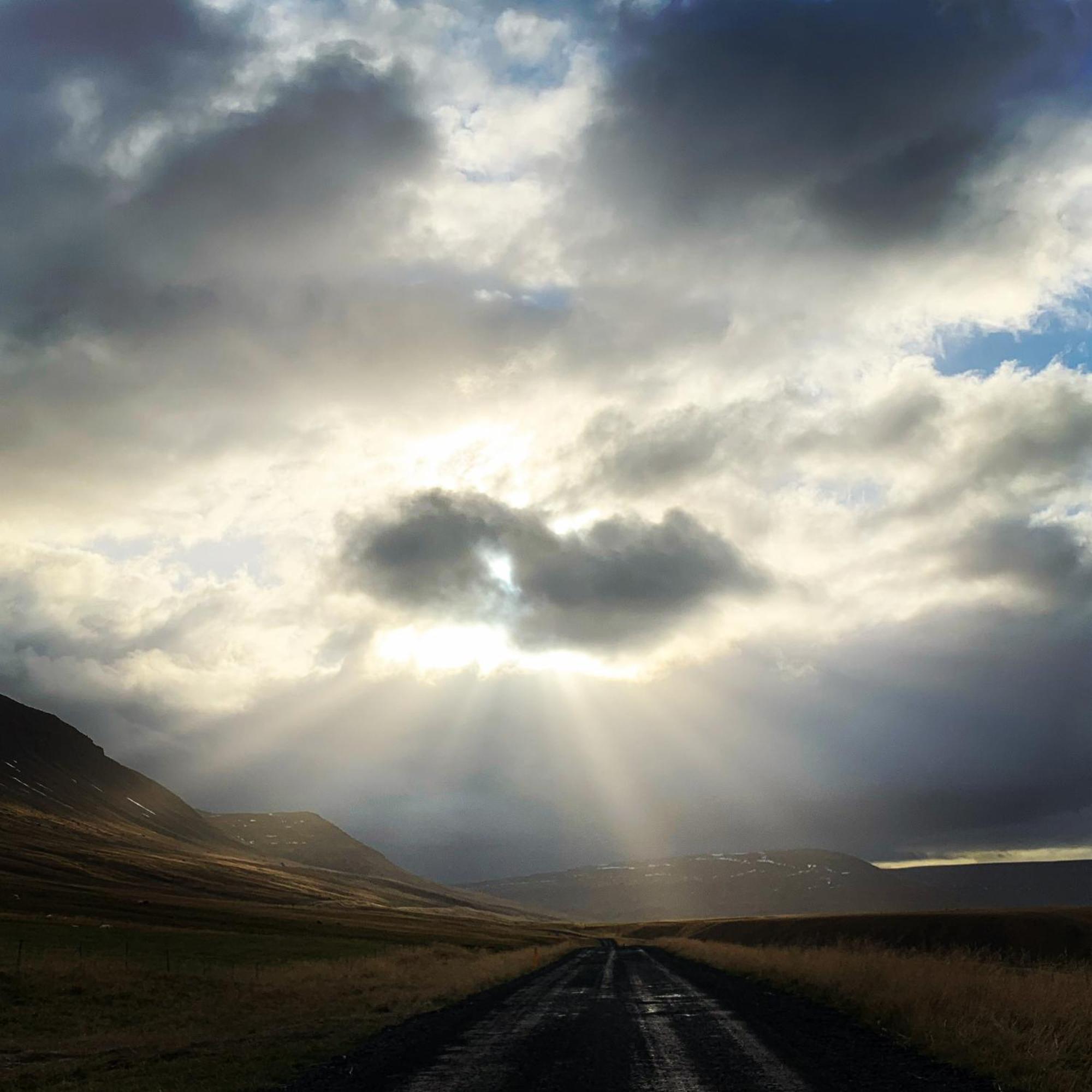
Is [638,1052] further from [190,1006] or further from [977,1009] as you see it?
[190,1006]

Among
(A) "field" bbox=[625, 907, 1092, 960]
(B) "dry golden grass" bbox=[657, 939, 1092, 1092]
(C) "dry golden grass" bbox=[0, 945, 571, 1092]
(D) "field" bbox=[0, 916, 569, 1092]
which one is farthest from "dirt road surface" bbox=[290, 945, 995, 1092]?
(A) "field" bbox=[625, 907, 1092, 960]

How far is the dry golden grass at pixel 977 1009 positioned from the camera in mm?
14742

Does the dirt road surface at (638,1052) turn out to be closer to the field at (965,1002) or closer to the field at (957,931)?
the field at (965,1002)

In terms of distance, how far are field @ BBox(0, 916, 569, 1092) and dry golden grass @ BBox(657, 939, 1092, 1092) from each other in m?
13.7

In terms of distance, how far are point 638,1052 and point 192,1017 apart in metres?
19.2

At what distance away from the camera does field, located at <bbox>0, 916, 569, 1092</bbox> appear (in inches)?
719

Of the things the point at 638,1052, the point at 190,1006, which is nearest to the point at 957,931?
the point at 190,1006

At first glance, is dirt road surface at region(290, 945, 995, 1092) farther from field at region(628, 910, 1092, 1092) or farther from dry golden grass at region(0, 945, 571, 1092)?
dry golden grass at region(0, 945, 571, 1092)

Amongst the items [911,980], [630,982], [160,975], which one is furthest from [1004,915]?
[160,975]

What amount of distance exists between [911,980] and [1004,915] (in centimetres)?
7661

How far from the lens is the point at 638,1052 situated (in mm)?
17844

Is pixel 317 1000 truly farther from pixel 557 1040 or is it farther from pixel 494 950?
pixel 494 950

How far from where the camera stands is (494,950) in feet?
277

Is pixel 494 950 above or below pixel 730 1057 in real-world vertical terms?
below
